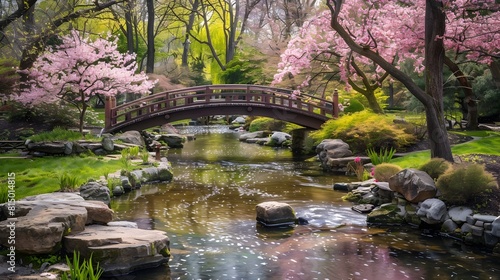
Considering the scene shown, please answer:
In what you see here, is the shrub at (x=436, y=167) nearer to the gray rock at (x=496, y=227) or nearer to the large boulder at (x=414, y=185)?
the large boulder at (x=414, y=185)

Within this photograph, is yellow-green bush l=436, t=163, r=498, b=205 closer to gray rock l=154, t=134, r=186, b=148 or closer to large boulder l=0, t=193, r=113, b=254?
large boulder l=0, t=193, r=113, b=254

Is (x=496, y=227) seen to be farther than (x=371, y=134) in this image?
No

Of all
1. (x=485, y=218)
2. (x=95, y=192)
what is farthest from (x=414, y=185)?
(x=95, y=192)

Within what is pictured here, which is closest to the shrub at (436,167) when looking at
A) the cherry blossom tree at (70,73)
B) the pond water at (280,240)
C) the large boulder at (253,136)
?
the pond water at (280,240)

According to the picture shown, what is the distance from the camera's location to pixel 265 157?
75.0 ft

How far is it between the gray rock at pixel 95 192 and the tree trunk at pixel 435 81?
8.49 m

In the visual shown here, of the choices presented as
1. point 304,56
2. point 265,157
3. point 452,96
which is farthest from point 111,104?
point 452,96

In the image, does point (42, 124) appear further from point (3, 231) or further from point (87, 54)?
point (3, 231)

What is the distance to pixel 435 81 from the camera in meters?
12.7

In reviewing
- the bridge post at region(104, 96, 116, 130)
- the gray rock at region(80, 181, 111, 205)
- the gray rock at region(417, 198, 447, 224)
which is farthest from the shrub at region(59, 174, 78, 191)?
the bridge post at region(104, 96, 116, 130)

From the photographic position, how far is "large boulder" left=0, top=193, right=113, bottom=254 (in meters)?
7.51

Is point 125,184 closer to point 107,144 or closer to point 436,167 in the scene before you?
point 107,144

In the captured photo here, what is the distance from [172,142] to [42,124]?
7480mm

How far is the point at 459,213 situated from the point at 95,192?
333 inches
